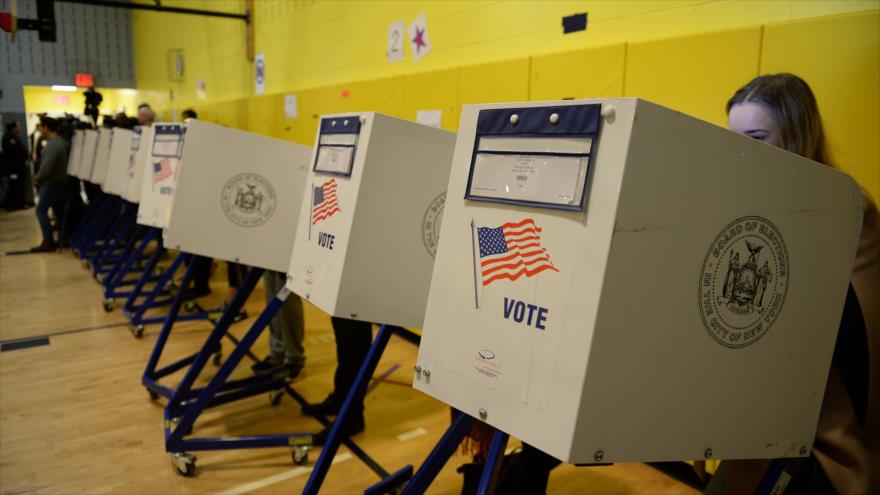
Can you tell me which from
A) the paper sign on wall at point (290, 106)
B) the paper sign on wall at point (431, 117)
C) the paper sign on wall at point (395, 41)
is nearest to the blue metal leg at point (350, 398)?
the paper sign on wall at point (431, 117)

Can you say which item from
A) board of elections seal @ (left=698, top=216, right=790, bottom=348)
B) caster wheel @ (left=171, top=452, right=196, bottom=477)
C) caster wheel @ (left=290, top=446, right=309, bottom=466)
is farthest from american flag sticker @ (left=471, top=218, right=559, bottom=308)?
caster wheel @ (left=171, top=452, right=196, bottom=477)

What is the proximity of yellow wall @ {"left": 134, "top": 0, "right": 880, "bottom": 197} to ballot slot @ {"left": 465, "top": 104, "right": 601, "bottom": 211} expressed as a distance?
4.84ft

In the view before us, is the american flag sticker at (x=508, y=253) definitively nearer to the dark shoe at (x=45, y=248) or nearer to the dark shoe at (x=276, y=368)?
the dark shoe at (x=276, y=368)

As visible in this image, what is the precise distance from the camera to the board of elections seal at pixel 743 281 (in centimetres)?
75

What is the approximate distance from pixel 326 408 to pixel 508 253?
6.47 feet

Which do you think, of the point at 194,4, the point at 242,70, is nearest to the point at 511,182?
the point at 242,70

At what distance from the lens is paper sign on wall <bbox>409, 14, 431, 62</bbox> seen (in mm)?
3598

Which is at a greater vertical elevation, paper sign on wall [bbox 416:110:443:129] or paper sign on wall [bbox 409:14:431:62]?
paper sign on wall [bbox 409:14:431:62]

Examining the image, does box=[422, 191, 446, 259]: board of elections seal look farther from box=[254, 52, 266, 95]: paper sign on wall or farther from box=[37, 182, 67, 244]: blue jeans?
box=[37, 182, 67, 244]: blue jeans

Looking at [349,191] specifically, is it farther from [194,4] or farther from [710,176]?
[194,4]

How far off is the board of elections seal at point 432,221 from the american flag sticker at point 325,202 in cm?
23

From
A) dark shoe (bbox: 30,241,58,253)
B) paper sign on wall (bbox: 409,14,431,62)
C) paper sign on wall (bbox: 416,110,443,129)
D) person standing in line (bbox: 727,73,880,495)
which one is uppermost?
paper sign on wall (bbox: 409,14,431,62)

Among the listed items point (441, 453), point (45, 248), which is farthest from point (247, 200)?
point (45, 248)

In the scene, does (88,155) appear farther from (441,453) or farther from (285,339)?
(441,453)
